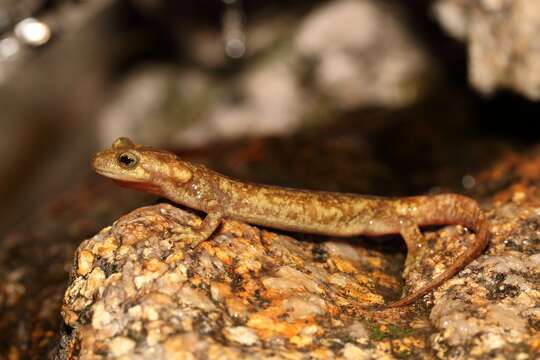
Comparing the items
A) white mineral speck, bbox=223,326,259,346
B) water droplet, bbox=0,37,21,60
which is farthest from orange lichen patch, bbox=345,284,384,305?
water droplet, bbox=0,37,21,60

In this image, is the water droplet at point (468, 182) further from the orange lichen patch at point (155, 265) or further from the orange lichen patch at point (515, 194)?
the orange lichen patch at point (155, 265)

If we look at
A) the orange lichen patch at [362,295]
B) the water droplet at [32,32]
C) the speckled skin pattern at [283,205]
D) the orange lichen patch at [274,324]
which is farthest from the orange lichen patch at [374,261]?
the water droplet at [32,32]

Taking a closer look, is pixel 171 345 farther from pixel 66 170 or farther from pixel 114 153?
pixel 66 170

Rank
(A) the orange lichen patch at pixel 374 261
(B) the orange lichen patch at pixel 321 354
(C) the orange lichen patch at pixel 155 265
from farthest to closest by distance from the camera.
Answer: (A) the orange lichen patch at pixel 374 261 < (C) the orange lichen patch at pixel 155 265 < (B) the orange lichen patch at pixel 321 354

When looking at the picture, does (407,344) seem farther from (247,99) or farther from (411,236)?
(247,99)

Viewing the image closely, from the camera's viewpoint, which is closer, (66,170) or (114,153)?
(114,153)

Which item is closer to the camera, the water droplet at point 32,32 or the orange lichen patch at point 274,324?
the orange lichen patch at point 274,324

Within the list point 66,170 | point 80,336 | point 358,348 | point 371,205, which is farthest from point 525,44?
point 66,170
